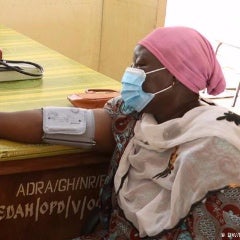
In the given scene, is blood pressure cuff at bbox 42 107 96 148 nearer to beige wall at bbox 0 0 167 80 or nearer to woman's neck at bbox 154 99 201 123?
woman's neck at bbox 154 99 201 123

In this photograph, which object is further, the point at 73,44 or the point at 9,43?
→ the point at 73,44

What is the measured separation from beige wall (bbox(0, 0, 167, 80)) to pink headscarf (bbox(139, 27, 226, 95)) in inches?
89.3

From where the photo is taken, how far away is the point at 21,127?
1258 mm

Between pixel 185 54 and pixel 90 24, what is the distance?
2.92 metres

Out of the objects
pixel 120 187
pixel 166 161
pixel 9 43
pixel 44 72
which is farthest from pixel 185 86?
pixel 9 43

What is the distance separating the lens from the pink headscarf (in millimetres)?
1152

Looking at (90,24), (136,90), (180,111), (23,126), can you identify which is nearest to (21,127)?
(23,126)

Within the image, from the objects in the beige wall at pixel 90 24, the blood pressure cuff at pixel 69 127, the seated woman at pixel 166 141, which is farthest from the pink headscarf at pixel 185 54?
the beige wall at pixel 90 24

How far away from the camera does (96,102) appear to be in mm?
1485

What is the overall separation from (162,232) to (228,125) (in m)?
0.30

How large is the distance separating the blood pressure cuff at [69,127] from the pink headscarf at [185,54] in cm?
28

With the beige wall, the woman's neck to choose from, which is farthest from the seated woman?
the beige wall

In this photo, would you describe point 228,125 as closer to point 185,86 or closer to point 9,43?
point 185,86

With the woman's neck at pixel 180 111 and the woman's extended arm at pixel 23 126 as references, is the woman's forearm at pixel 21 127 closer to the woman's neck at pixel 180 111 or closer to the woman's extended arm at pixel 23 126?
the woman's extended arm at pixel 23 126
